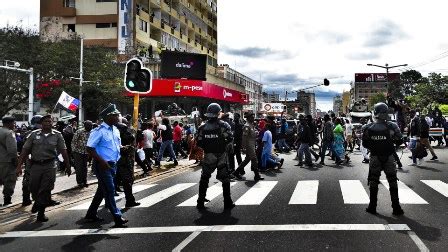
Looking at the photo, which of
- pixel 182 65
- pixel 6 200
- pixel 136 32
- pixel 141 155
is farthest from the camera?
pixel 136 32

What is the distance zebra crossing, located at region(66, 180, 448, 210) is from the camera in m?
8.89

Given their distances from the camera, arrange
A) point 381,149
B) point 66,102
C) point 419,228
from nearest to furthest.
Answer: point 419,228 < point 381,149 < point 66,102

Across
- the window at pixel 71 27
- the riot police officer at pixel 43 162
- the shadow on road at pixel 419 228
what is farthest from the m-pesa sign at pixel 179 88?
the shadow on road at pixel 419 228

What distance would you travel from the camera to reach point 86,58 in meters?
40.8

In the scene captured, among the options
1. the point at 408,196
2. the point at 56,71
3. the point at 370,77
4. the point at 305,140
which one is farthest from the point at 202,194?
the point at 370,77

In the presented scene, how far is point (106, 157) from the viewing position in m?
7.43

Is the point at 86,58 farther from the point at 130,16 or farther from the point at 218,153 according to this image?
the point at 218,153

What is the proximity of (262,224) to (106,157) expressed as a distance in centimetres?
272

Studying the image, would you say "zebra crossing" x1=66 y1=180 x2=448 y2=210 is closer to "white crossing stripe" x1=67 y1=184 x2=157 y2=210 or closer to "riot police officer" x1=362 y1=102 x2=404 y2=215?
"white crossing stripe" x1=67 y1=184 x2=157 y2=210

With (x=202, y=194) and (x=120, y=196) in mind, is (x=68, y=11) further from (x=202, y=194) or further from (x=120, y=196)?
(x=202, y=194)

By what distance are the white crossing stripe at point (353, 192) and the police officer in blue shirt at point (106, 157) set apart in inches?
169

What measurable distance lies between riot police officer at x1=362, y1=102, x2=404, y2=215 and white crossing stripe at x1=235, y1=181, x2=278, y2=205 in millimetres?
2184

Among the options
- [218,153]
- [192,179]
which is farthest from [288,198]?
[192,179]

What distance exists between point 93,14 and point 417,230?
149 ft
